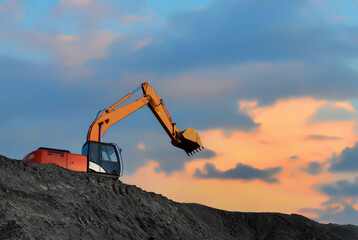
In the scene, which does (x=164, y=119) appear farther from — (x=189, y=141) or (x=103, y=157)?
(x=103, y=157)

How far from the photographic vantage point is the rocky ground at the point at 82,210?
15.7m

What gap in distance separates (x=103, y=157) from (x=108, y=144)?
764 mm

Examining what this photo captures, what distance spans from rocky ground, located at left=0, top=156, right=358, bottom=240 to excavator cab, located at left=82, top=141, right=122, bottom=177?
1.76ft

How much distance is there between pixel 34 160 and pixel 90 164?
98.2 inches

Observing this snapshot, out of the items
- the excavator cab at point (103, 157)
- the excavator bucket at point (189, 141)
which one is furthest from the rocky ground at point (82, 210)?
the excavator bucket at point (189, 141)

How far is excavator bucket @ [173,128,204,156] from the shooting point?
26.2 m

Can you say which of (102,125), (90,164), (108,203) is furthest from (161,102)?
(108,203)

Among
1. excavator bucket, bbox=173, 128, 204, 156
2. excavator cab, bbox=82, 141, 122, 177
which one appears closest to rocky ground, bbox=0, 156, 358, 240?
excavator cab, bbox=82, 141, 122, 177

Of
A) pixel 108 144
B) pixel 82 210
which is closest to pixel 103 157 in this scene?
pixel 108 144

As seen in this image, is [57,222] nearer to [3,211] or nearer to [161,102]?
[3,211]

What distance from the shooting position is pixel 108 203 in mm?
20188

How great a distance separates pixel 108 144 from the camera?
22797 mm

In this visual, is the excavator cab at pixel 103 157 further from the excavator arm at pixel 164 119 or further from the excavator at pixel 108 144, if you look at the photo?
the excavator arm at pixel 164 119

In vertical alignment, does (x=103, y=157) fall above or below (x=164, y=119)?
below
